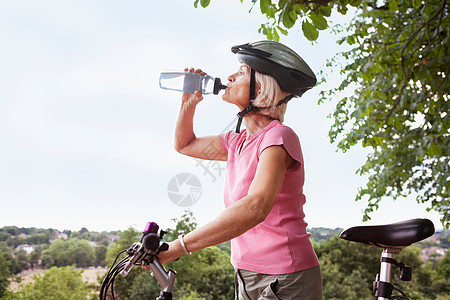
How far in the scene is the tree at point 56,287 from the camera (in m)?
3.50

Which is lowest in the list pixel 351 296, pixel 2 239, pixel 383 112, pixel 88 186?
pixel 351 296

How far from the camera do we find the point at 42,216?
359cm

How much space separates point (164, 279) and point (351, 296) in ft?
16.4

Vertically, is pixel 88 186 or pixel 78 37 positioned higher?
pixel 78 37

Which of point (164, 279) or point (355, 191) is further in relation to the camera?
point (355, 191)

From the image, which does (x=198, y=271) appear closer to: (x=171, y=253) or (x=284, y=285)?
(x=284, y=285)

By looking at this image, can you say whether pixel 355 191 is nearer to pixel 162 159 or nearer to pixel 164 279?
pixel 162 159

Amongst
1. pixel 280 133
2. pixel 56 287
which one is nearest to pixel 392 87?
pixel 280 133

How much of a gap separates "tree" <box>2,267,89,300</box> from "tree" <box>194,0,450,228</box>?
2610 millimetres

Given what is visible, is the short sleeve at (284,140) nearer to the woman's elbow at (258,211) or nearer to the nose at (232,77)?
the woman's elbow at (258,211)

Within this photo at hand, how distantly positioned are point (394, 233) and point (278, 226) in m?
0.35

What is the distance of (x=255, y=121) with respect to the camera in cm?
136

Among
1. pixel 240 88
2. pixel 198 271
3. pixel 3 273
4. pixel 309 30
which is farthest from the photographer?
pixel 198 271

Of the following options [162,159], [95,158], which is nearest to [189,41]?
[162,159]
